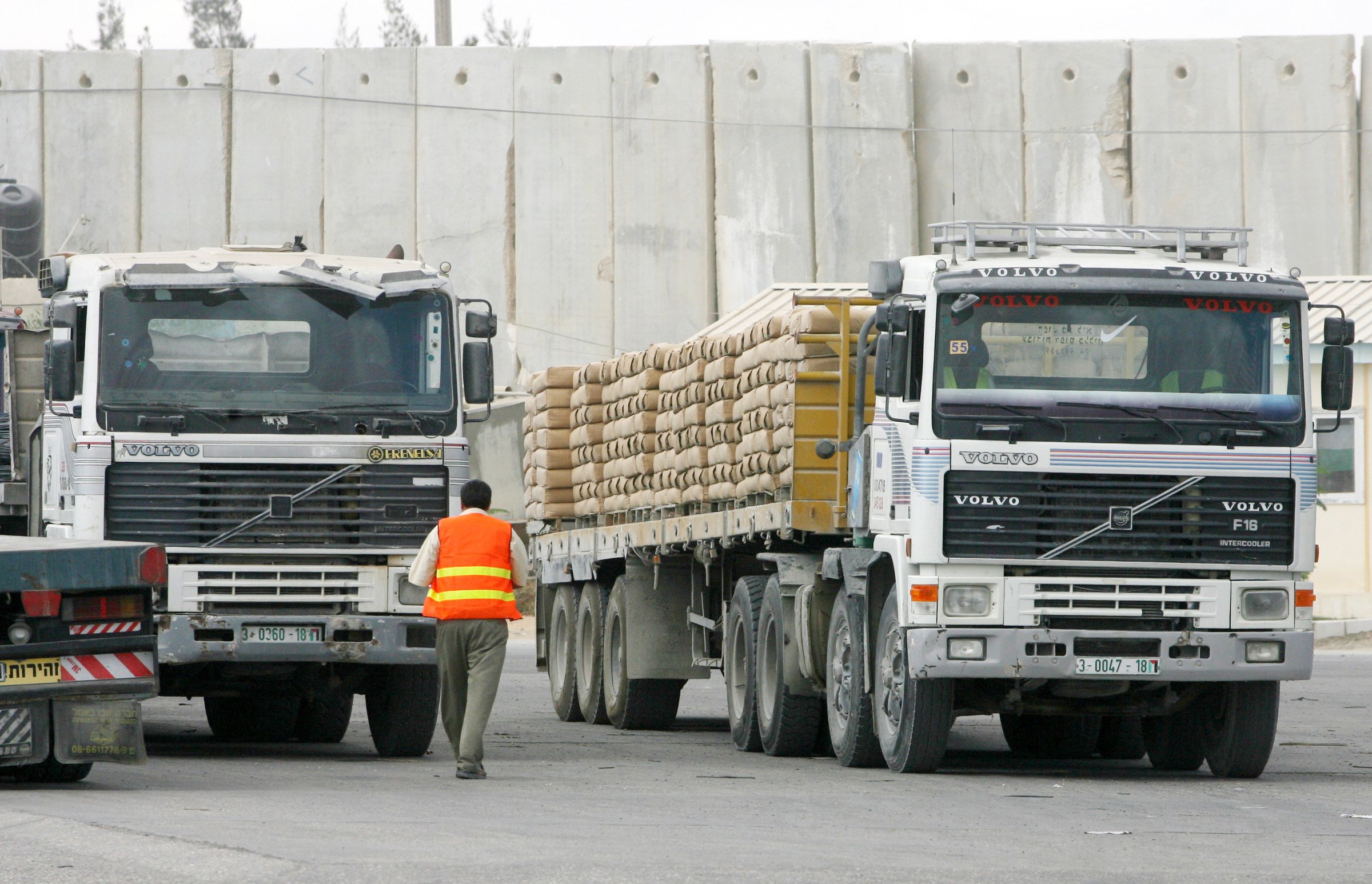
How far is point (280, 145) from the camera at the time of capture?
3819cm

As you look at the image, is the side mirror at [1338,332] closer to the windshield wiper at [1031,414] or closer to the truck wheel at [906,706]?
the windshield wiper at [1031,414]

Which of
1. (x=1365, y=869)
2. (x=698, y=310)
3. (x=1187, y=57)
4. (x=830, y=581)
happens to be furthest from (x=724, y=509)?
(x=1187, y=57)

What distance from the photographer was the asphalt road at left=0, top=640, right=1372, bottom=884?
8242 millimetres

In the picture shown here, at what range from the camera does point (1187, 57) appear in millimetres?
37406

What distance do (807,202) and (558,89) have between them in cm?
476

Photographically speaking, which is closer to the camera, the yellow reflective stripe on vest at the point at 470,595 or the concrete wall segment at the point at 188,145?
the yellow reflective stripe on vest at the point at 470,595

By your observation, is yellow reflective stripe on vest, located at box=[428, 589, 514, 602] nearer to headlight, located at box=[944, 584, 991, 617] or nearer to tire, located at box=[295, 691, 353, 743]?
headlight, located at box=[944, 584, 991, 617]

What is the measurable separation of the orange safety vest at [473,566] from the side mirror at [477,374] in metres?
1.21

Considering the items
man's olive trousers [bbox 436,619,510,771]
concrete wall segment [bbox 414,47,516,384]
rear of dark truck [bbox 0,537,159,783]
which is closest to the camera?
rear of dark truck [bbox 0,537,159,783]

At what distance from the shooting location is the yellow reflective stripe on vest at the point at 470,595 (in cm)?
1248

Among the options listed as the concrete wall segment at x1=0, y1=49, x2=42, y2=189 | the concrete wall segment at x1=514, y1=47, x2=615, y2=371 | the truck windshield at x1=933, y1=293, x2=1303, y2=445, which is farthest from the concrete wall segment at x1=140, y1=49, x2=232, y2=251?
the truck windshield at x1=933, y1=293, x2=1303, y2=445

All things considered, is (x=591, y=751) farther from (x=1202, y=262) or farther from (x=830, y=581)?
(x=1202, y=262)

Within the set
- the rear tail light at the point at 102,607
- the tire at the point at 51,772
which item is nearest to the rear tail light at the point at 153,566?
the rear tail light at the point at 102,607

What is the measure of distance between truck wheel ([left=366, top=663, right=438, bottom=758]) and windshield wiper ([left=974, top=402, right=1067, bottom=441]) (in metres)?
4.07
